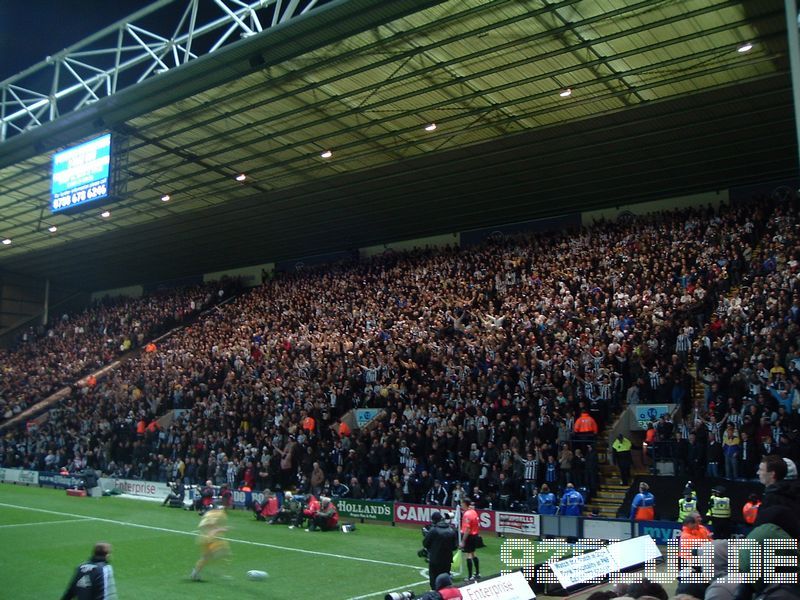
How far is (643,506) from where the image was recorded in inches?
764

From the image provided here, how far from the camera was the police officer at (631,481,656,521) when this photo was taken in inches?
760

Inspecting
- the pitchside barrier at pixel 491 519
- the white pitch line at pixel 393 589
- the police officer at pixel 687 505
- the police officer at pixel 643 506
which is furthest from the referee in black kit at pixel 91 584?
the police officer at pixel 643 506

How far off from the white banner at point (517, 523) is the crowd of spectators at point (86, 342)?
3364 cm

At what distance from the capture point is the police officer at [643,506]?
19297mm

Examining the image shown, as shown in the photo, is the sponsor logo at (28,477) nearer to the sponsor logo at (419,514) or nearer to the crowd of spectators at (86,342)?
the crowd of spectators at (86,342)

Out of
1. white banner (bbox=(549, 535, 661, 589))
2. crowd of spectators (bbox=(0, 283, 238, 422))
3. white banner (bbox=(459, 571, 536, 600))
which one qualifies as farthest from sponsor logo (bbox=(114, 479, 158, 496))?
white banner (bbox=(459, 571, 536, 600))

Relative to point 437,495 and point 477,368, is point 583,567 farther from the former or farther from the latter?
point 477,368

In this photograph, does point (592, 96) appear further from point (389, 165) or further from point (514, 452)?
point (514, 452)

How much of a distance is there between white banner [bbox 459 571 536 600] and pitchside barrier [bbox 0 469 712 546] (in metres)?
7.22

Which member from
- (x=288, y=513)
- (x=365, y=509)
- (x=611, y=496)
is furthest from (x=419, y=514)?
(x=611, y=496)

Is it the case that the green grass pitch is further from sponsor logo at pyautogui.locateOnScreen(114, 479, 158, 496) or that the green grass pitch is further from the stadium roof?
the stadium roof

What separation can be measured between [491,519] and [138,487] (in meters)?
18.2

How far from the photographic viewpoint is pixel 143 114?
2802cm

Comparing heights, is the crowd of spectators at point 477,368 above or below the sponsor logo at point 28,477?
above
